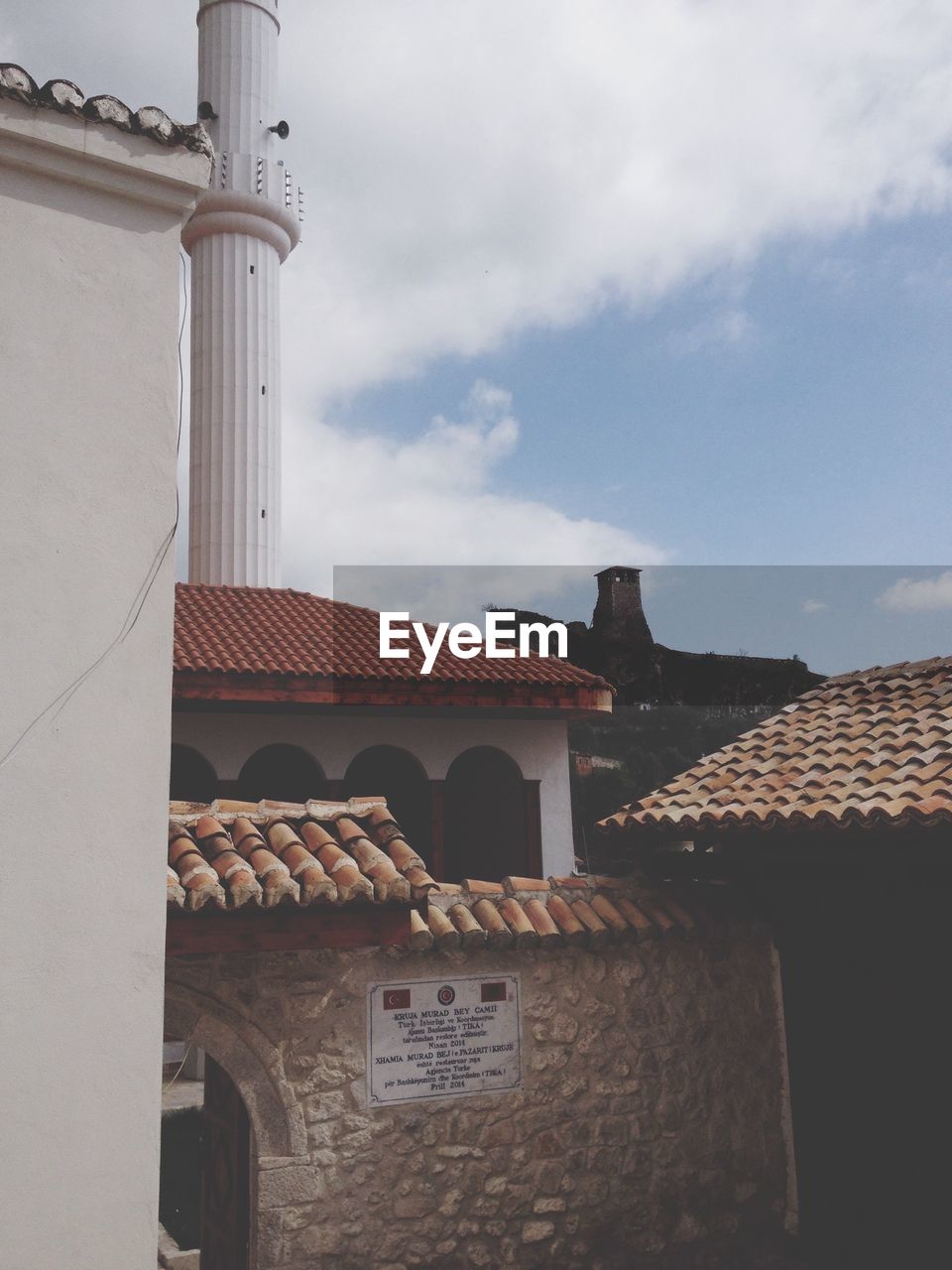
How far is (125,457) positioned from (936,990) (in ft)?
15.0

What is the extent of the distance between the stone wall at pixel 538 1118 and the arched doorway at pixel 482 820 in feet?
24.5

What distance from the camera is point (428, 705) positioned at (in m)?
10.9

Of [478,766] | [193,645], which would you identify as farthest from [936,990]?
[478,766]

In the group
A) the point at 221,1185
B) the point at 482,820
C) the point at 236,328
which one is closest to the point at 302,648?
the point at 482,820

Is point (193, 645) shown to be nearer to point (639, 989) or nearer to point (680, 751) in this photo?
point (639, 989)

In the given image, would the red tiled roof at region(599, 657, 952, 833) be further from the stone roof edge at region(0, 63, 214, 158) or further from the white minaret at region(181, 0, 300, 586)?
the white minaret at region(181, 0, 300, 586)

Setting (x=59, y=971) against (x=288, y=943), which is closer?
(x=59, y=971)

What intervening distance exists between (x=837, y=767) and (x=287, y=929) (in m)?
3.22

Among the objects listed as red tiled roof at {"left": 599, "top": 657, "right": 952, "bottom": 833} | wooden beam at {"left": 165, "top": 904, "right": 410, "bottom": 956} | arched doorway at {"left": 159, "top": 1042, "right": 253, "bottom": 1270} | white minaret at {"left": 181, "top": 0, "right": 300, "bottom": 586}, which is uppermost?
white minaret at {"left": 181, "top": 0, "right": 300, "bottom": 586}

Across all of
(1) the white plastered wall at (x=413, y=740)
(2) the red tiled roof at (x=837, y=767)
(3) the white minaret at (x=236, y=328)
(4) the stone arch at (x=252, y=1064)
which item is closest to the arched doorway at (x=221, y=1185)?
(4) the stone arch at (x=252, y=1064)

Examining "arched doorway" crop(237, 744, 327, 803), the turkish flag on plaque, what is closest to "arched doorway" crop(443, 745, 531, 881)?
"arched doorway" crop(237, 744, 327, 803)

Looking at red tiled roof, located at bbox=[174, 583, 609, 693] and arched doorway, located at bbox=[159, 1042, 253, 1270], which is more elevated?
red tiled roof, located at bbox=[174, 583, 609, 693]

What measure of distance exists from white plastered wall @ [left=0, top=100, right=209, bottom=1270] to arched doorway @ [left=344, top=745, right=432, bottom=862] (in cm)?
974

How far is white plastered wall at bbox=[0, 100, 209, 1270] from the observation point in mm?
3229
